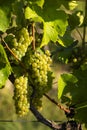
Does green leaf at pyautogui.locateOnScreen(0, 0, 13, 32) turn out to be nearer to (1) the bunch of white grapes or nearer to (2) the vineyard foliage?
(2) the vineyard foliage

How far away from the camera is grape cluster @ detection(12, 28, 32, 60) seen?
1.63m

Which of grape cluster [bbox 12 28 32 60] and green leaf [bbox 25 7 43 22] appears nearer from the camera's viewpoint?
green leaf [bbox 25 7 43 22]

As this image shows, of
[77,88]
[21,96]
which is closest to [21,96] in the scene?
[21,96]

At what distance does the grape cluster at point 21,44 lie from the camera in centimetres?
163

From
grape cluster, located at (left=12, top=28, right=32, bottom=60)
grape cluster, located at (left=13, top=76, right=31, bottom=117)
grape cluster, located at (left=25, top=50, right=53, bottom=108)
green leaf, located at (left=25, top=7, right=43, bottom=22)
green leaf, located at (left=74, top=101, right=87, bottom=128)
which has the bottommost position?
green leaf, located at (left=74, top=101, right=87, bottom=128)

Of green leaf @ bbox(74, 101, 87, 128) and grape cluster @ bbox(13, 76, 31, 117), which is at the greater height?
grape cluster @ bbox(13, 76, 31, 117)

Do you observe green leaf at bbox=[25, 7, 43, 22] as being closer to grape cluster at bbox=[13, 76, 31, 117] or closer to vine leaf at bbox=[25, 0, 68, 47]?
vine leaf at bbox=[25, 0, 68, 47]

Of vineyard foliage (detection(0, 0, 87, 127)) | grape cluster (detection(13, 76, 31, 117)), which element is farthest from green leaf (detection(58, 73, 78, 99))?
grape cluster (detection(13, 76, 31, 117))

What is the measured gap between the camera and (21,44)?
164 centimetres

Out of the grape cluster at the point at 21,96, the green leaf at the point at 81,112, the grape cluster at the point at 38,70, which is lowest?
the green leaf at the point at 81,112

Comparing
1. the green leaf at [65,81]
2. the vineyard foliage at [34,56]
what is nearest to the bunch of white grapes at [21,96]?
the vineyard foliage at [34,56]

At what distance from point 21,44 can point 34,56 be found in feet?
0.22

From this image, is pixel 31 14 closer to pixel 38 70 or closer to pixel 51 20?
pixel 51 20

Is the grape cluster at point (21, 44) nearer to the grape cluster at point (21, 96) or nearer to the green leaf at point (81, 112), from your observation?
the grape cluster at point (21, 96)
